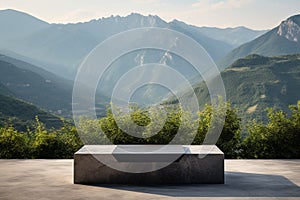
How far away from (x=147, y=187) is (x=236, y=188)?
1.04 m

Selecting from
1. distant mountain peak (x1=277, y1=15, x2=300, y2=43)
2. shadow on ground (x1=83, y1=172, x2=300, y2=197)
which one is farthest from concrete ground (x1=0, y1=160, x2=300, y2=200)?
distant mountain peak (x1=277, y1=15, x2=300, y2=43)

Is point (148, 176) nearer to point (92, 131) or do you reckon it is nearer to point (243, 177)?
point (243, 177)

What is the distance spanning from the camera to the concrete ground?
4500 millimetres

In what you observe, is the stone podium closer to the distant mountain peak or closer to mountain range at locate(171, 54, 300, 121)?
mountain range at locate(171, 54, 300, 121)

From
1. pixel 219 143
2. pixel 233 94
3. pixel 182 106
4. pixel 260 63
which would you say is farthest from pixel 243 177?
pixel 260 63

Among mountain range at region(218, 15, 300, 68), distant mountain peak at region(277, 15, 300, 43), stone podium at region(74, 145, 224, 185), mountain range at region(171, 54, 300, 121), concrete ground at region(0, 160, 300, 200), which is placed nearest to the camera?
concrete ground at region(0, 160, 300, 200)

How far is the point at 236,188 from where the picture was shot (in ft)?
16.2

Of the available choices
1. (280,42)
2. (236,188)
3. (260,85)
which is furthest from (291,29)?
(236,188)

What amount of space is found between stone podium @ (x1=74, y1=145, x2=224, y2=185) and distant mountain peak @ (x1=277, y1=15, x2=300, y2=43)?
10031 centimetres

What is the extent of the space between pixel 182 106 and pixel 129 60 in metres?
121

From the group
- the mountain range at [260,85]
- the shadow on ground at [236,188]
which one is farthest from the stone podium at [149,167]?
the mountain range at [260,85]

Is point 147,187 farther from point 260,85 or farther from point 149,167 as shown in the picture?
point 260,85

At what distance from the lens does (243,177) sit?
570 centimetres

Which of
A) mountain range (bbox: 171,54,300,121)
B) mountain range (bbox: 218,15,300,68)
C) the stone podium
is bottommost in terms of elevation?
the stone podium
